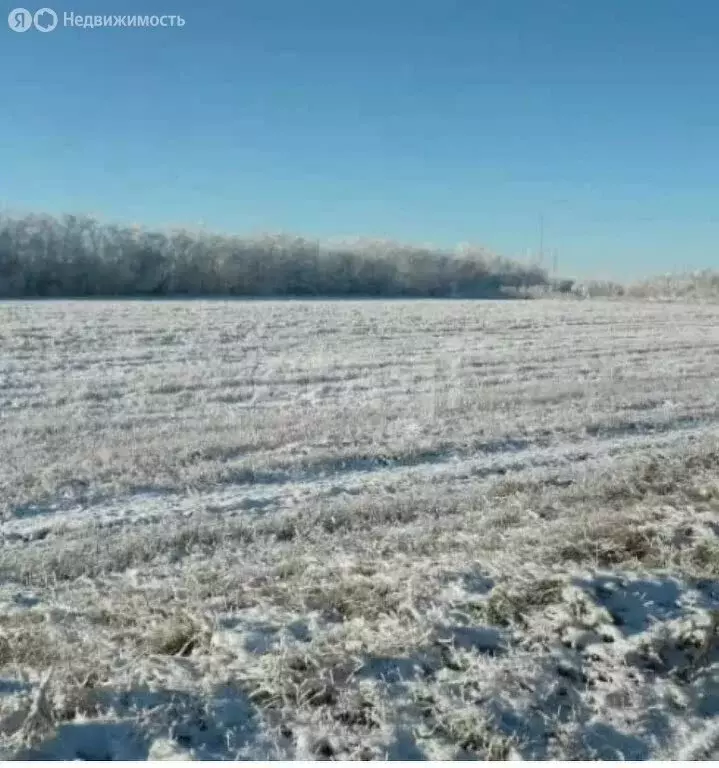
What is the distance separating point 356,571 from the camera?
5.16m

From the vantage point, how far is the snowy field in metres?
3.51

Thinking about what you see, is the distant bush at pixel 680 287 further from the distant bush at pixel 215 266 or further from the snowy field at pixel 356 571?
the snowy field at pixel 356 571

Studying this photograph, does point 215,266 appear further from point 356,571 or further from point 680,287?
point 356,571

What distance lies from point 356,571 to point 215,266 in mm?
49449

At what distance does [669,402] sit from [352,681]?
33.4 ft

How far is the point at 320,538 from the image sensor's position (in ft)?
20.5

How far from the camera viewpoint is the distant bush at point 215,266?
1789 inches

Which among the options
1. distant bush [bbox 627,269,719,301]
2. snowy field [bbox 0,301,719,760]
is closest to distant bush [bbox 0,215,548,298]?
distant bush [bbox 627,269,719,301]

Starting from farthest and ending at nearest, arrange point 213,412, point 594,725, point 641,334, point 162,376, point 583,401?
point 641,334 → point 162,376 → point 583,401 → point 213,412 → point 594,725

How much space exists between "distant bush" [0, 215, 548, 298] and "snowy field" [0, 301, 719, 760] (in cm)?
3515

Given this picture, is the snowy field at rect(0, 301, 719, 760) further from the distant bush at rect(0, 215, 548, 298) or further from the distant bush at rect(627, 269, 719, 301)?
the distant bush at rect(627, 269, 719, 301)

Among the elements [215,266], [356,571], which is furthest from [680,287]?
[356,571]

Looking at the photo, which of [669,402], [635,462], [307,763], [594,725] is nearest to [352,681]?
[307,763]

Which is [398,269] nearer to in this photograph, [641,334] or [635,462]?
[641,334]
